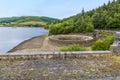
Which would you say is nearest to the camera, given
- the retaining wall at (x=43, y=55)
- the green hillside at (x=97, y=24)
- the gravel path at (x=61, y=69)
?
the gravel path at (x=61, y=69)

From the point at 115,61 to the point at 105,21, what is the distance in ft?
208

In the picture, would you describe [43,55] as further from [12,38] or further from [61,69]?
[12,38]

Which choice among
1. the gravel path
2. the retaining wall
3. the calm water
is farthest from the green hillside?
the gravel path

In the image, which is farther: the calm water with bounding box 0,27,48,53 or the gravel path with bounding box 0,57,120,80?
the calm water with bounding box 0,27,48,53

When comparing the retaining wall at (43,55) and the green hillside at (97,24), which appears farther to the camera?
the green hillside at (97,24)

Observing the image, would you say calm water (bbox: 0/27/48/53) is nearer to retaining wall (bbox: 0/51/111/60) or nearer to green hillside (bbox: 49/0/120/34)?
green hillside (bbox: 49/0/120/34)

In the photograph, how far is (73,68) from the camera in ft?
28.9

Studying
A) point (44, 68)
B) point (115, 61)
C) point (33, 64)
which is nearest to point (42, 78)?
point (44, 68)

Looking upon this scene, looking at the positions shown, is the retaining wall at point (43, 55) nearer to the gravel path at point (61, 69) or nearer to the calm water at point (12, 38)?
the gravel path at point (61, 69)

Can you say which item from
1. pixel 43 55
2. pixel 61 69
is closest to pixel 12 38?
pixel 43 55

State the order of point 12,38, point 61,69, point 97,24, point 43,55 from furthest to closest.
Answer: point 12,38 → point 97,24 → point 43,55 → point 61,69

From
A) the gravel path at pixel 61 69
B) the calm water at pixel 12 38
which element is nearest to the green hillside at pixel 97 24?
the calm water at pixel 12 38

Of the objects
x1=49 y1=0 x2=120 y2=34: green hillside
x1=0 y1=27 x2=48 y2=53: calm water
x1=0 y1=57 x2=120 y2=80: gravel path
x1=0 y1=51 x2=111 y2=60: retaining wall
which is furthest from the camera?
x1=49 y1=0 x2=120 y2=34: green hillside

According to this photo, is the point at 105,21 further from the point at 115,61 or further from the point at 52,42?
the point at 115,61
